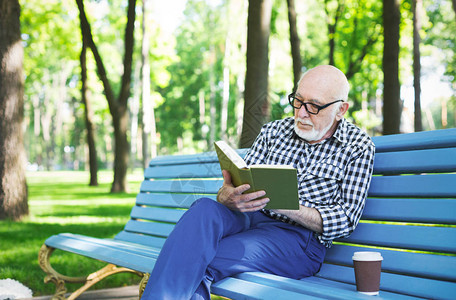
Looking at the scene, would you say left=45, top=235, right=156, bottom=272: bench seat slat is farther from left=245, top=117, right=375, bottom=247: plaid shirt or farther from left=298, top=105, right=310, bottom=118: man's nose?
left=298, top=105, right=310, bottom=118: man's nose

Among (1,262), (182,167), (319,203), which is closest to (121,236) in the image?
(182,167)

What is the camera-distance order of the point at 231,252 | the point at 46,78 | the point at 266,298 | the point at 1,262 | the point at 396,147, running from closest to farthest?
the point at 266,298, the point at 231,252, the point at 396,147, the point at 1,262, the point at 46,78

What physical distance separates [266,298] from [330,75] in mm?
1425

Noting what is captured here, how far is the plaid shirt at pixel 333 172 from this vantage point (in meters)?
2.70

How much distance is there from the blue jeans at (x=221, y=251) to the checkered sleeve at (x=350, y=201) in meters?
0.17

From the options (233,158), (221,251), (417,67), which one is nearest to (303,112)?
(233,158)

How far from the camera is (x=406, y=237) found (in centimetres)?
258

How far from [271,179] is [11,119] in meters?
6.75

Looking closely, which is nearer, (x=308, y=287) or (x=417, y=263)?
(x=308, y=287)

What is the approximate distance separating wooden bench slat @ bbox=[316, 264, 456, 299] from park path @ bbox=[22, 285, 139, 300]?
2.00 meters

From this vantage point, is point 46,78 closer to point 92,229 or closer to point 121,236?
point 92,229

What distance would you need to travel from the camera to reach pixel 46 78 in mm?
48781

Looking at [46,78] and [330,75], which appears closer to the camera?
[330,75]

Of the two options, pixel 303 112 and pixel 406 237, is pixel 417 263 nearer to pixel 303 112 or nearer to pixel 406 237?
pixel 406 237
